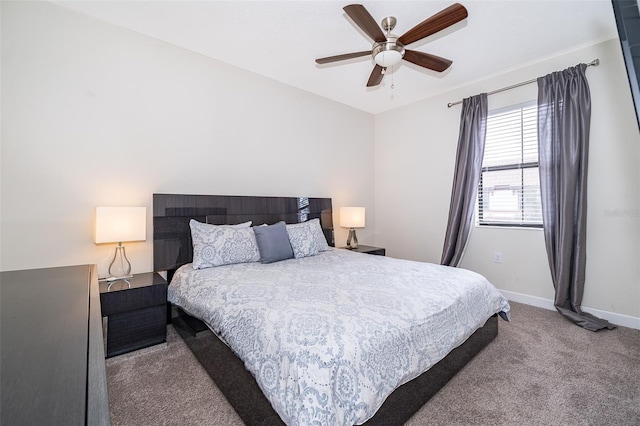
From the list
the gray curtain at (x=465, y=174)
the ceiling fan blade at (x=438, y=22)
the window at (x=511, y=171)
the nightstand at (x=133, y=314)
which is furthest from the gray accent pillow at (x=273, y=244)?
the window at (x=511, y=171)

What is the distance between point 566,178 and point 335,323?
2.88m

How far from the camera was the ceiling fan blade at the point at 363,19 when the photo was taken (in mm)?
1703

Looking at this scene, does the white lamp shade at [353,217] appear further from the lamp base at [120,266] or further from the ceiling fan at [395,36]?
the lamp base at [120,266]

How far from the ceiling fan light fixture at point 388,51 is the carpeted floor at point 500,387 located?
2.28 metres

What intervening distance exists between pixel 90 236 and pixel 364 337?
7.92 feet

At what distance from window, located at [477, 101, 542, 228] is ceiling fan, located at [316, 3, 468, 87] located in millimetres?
1497

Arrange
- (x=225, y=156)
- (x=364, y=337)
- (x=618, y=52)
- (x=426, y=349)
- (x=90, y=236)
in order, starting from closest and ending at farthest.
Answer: (x=364, y=337)
(x=426, y=349)
(x=90, y=236)
(x=618, y=52)
(x=225, y=156)

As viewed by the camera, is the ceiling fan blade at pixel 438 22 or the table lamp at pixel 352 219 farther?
the table lamp at pixel 352 219

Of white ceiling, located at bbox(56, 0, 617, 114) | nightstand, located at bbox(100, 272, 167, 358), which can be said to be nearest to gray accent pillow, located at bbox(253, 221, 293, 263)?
nightstand, located at bbox(100, 272, 167, 358)

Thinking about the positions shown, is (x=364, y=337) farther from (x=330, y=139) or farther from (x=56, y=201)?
(x=330, y=139)

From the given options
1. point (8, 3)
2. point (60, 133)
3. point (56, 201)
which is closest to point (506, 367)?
point (56, 201)

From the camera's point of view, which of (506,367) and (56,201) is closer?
(506,367)

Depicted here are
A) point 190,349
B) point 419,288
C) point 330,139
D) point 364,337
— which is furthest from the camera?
point 330,139

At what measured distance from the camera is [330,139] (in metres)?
4.05
